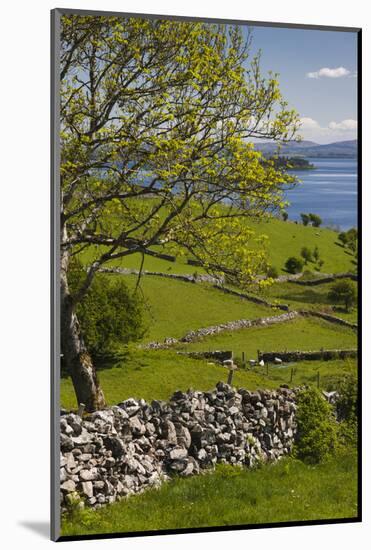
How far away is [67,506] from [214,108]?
3675 millimetres

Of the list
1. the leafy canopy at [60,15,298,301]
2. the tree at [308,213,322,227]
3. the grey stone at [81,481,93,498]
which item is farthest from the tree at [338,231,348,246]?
the grey stone at [81,481,93,498]

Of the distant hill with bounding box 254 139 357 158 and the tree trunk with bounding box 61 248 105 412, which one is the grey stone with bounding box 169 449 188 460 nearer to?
the tree trunk with bounding box 61 248 105 412

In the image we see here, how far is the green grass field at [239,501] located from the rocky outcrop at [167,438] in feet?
0.36

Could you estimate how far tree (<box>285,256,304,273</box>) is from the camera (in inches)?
410

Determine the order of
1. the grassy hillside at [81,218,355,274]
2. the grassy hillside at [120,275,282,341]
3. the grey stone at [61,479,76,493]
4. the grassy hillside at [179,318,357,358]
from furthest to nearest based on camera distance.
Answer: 1. the grassy hillside at [179,318,357,358]
2. the grassy hillside at [81,218,355,274]
3. the grassy hillside at [120,275,282,341]
4. the grey stone at [61,479,76,493]

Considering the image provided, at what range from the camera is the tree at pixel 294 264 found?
410 inches

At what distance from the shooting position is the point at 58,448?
927 cm

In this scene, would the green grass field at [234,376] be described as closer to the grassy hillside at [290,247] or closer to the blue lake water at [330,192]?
the grassy hillside at [290,247]

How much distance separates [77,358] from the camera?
959cm

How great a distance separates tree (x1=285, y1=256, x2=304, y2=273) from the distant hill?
0.97m

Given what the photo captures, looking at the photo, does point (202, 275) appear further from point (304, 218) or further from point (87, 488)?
point (87, 488)

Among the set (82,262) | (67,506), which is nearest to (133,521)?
(67,506)

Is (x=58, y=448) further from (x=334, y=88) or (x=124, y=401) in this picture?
(x=334, y=88)

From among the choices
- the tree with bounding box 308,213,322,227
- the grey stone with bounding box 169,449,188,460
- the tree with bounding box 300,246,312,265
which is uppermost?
the tree with bounding box 308,213,322,227
